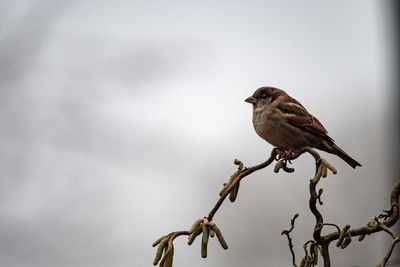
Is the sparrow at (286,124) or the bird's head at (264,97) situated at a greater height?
the bird's head at (264,97)

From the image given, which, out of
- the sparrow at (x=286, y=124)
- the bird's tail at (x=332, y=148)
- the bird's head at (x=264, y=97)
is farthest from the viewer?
the bird's head at (x=264, y=97)

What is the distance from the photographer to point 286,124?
3.56 metres

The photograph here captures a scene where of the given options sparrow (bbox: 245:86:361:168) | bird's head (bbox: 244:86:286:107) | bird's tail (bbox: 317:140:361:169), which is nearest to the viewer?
sparrow (bbox: 245:86:361:168)

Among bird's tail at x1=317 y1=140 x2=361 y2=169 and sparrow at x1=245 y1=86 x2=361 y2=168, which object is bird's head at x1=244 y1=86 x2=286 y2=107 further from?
bird's tail at x1=317 y1=140 x2=361 y2=169

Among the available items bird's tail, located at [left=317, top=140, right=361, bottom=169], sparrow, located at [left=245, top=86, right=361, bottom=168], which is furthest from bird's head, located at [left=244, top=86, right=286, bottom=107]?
bird's tail, located at [left=317, top=140, right=361, bottom=169]

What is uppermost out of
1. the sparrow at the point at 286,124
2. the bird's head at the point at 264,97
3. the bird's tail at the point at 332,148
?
the bird's head at the point at 264,97

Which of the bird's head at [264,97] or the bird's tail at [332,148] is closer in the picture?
the bird's tail at [332,148]

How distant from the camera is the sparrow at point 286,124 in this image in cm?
345

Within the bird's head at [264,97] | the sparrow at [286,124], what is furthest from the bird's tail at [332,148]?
the bird's head at [264,97]

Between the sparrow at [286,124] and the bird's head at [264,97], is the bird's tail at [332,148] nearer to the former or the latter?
the sparrow at [286,124]

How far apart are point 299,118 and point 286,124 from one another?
167 millimetres

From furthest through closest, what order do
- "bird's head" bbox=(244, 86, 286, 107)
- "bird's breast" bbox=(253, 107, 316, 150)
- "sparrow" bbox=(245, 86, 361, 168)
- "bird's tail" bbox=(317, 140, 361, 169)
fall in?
"bird's head" bbox=(244, 86, 286, 107) → "bird's tail" bbox=(317, 140, 361, 169) → "sparrow" bbox=(245, 86, 361, 168) → "bird's breast" bbox=(253, 107, 316, 150)

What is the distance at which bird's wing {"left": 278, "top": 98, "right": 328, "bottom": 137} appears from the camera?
360 centimetres

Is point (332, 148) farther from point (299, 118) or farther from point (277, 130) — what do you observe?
point (277, 130)
